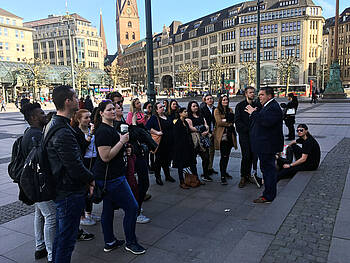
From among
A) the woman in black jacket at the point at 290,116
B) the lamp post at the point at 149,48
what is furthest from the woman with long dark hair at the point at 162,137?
the woman in black jacket at the point at 290,116

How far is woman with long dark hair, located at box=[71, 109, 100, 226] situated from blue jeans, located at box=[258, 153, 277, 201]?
2848 mm

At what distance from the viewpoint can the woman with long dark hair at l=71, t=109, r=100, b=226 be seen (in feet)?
13.2

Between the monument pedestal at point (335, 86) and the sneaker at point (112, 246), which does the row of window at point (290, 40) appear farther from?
the sneaker at point (112, 246)

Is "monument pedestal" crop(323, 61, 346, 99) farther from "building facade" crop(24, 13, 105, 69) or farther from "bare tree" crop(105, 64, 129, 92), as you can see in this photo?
"building facade" crop(24, 13, 105, 69)

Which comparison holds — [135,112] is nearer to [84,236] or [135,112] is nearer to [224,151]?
[224,151]

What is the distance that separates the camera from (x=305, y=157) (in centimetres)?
673

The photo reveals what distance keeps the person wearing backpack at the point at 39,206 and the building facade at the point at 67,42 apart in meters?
99.9

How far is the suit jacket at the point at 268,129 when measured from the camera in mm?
4910

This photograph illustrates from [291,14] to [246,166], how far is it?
244 feet

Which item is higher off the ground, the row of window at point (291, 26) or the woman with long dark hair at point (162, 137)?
the row of window at point (291, 26)

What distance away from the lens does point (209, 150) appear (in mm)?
7363

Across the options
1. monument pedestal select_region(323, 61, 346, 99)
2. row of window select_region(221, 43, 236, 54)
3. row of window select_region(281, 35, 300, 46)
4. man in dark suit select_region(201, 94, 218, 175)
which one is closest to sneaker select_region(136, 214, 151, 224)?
man in dark suit select_region(201, 94, 218, 175)

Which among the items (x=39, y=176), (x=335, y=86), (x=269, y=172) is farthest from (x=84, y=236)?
(x=335, y=86)

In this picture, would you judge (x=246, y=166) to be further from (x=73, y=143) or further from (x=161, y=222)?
(x=73, y=143)
